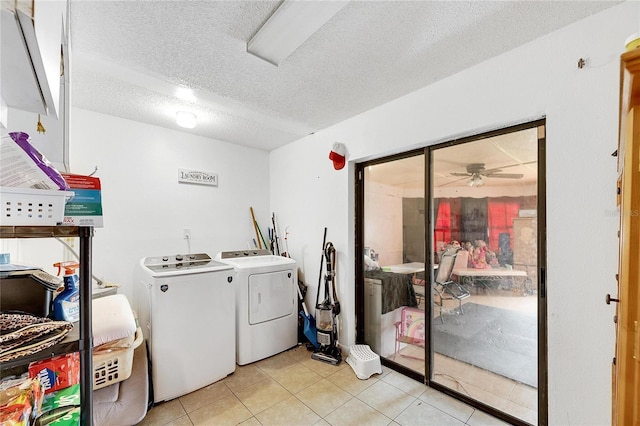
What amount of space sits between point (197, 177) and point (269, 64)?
6.35 feet

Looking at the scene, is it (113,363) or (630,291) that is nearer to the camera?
(630,291)

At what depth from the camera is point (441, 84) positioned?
7.00ft

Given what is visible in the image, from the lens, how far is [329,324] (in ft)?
9.41

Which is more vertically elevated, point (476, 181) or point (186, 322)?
point (476, 181)

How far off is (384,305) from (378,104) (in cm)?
204

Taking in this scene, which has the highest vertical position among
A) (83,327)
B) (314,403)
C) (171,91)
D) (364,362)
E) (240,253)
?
(171,91)

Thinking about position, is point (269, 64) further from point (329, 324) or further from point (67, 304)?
point (329, 324)

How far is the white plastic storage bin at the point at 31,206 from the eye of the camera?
743mm

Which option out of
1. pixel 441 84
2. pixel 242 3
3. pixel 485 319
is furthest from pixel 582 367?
pixel 242 3

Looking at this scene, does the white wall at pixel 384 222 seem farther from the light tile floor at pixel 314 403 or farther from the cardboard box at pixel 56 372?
the cardboard box at pixel 56 372

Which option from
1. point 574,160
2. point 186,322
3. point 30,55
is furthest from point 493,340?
point 30,55

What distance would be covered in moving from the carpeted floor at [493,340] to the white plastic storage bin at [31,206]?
2547 mm

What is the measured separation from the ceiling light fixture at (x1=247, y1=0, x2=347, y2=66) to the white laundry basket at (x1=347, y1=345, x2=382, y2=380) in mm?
2616

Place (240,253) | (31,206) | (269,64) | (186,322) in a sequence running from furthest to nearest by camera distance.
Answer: (240,253) → (186,322) → (269,64) → (31,206)
